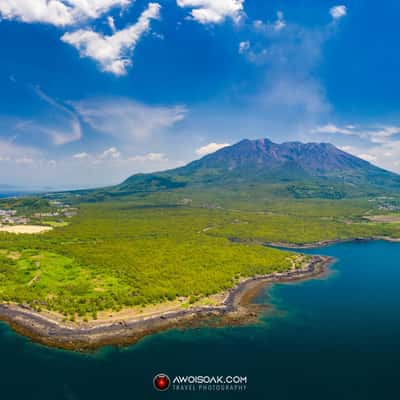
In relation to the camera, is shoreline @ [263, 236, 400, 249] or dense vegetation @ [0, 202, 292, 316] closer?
dense vegetation @ [0, 202, 292, 316]

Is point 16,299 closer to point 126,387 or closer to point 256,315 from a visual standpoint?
point 126,387

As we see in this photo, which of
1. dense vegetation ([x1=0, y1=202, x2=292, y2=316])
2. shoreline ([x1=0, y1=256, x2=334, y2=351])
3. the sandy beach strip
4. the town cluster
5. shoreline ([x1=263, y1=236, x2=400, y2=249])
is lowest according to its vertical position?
shoreline ([x1=0, y1=256, x2=334, y2=351])

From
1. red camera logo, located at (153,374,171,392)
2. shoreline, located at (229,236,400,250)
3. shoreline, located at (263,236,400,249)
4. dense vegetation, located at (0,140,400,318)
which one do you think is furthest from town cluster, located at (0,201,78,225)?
red camera logo, located at (153,374,171,392)

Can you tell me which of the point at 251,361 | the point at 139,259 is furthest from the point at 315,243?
the point at 251,361

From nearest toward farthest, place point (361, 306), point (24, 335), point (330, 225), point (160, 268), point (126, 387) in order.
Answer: point (126, 387) < point (24, 335) < point (361, 306) < point (160, 268) < point (330, 225)

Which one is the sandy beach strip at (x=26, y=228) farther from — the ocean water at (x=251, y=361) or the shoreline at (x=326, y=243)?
the shoreline at (x=326, y=243)

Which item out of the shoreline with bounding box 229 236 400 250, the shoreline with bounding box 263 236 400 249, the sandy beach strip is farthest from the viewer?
the sandy beach strip

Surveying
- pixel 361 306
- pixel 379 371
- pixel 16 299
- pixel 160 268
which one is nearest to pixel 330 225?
pixel 361 306

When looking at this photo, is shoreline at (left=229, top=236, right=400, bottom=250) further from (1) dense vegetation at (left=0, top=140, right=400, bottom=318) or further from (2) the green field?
(2) the green field
